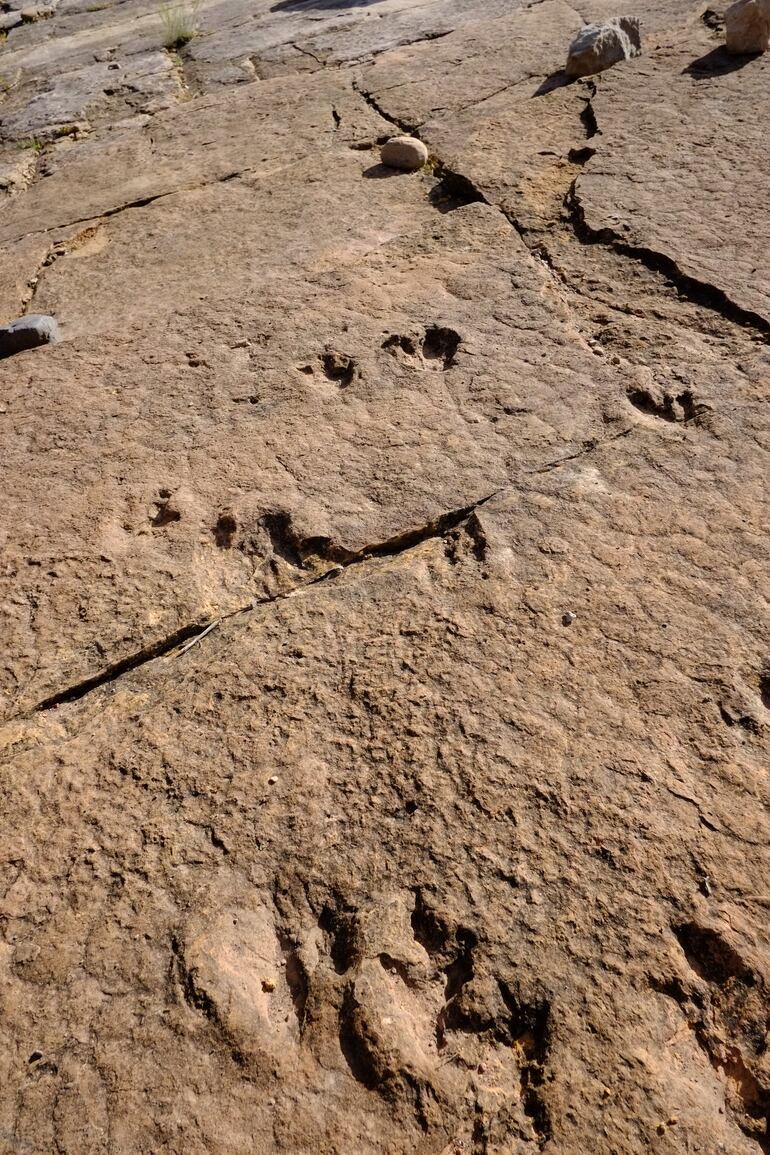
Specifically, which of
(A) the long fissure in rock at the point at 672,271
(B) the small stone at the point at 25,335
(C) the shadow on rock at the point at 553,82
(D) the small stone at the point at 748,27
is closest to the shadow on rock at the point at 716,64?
(D) the small stone at the point at 748,27

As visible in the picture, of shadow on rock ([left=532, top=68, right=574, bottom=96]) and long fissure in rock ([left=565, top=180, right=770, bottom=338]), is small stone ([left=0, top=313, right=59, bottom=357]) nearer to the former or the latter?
long fissure in rock ([left=565, top=180, right=770, bottom=338])

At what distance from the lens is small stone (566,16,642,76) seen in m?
3.02

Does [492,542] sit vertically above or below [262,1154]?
above

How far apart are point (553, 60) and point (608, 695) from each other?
2.87 metres

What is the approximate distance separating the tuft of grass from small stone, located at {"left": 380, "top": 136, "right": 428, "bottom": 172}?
2238 millimetres

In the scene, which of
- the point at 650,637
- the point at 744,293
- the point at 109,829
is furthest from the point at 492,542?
the point at 744,293

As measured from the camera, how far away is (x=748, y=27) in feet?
9.48

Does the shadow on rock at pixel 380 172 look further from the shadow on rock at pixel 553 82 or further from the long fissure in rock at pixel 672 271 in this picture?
the shadow on rock at pixel 553 82

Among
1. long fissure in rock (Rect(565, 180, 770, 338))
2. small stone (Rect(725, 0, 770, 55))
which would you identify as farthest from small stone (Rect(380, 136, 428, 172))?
small stone (Rect(725, 0, 770, 55))

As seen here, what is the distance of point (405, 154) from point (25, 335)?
1317 mm

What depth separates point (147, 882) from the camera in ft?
3.95

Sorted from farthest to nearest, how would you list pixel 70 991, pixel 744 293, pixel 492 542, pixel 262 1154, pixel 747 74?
pixel 747 74 → pixel 744 293 → pixel 492 542 → pixel 70 991 → pixel 262 1154

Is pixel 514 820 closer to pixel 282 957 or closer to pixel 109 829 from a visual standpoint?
pixel 282 957

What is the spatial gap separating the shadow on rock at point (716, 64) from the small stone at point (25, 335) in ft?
7.54
